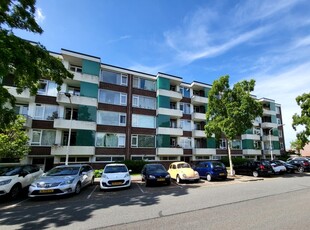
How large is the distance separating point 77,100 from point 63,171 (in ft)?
40.3

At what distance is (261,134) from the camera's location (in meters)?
37.3

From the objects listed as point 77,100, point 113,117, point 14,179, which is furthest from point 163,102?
point 14,179

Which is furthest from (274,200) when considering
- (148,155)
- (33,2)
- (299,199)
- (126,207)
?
(148,155)

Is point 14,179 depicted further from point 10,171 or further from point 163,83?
point 163,83

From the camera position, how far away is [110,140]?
2370 centimetres

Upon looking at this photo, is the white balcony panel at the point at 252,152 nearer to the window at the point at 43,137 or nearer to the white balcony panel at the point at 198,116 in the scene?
the white balcony panel at the point at 198,116

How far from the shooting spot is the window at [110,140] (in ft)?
75.7

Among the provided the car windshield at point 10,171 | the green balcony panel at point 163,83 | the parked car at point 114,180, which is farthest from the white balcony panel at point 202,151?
the car windshield at point 10,171

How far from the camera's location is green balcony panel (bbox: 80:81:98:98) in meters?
22.5

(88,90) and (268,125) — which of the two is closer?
(88,90)

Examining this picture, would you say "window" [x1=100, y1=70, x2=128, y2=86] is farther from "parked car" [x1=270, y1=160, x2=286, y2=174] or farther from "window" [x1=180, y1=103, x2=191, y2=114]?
"parked car" [x1=270, y1=160, x2=286, y2=174]

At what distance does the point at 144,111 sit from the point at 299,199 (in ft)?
66.2

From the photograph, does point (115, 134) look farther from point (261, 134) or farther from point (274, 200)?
point (261, 134)

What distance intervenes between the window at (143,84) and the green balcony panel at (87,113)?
284 inches
